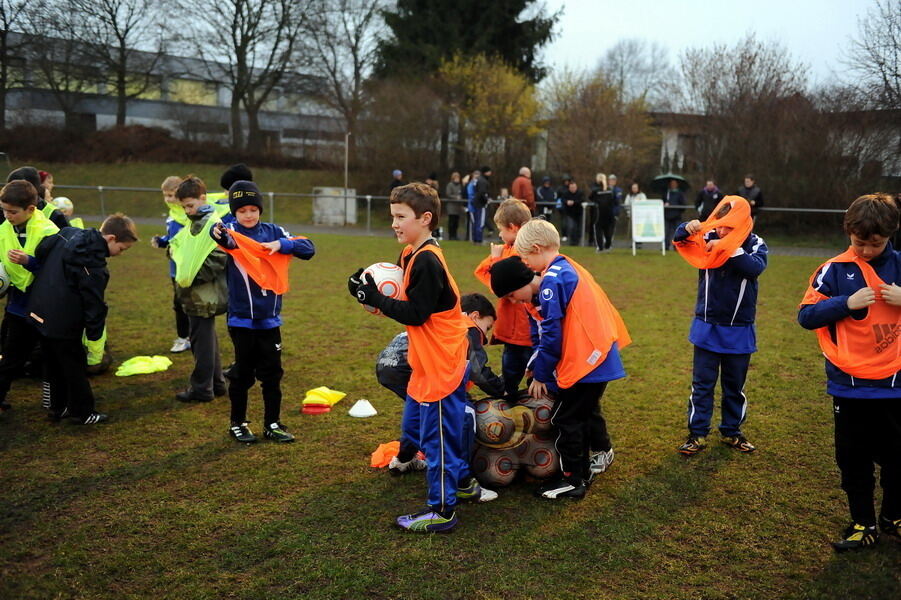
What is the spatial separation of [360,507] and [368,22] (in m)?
40.1

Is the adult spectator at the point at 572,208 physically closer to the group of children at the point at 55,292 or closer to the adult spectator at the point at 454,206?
the adult spectator at the point at 454,206

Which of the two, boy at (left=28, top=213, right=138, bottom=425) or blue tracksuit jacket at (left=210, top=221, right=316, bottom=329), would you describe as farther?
boy at (left=28, top=213, right=138, bottom=425)

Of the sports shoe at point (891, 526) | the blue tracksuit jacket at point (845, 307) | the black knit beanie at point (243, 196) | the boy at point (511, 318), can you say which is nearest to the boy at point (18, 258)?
the black knit beanie at point (243, 196)

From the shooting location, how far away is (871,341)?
150 inches

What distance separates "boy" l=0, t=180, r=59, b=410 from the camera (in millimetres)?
5520

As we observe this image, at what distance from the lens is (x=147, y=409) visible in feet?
20.5

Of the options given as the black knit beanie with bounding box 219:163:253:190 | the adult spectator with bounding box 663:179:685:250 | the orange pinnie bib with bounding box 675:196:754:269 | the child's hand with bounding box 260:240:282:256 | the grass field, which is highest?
the adult spectator with bounding box 663:179:685:250

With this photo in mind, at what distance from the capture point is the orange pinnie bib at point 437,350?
4.03 metres

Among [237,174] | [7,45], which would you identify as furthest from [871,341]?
[7,45]

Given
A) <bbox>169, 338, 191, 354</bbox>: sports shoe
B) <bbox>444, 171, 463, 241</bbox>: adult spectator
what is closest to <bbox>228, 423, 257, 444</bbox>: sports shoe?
<bbox>169, 338, 191, 354</bbox>: sports shoe

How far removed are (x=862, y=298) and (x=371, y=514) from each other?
315 cm

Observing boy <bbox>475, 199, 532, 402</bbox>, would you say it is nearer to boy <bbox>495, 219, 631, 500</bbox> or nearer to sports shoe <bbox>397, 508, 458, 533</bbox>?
boy <bbox>495, 219, 631, 500</bbox>

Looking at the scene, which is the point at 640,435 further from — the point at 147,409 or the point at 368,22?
the point at 368,22

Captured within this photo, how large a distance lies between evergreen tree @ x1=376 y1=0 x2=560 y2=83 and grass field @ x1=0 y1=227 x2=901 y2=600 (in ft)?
98.8
